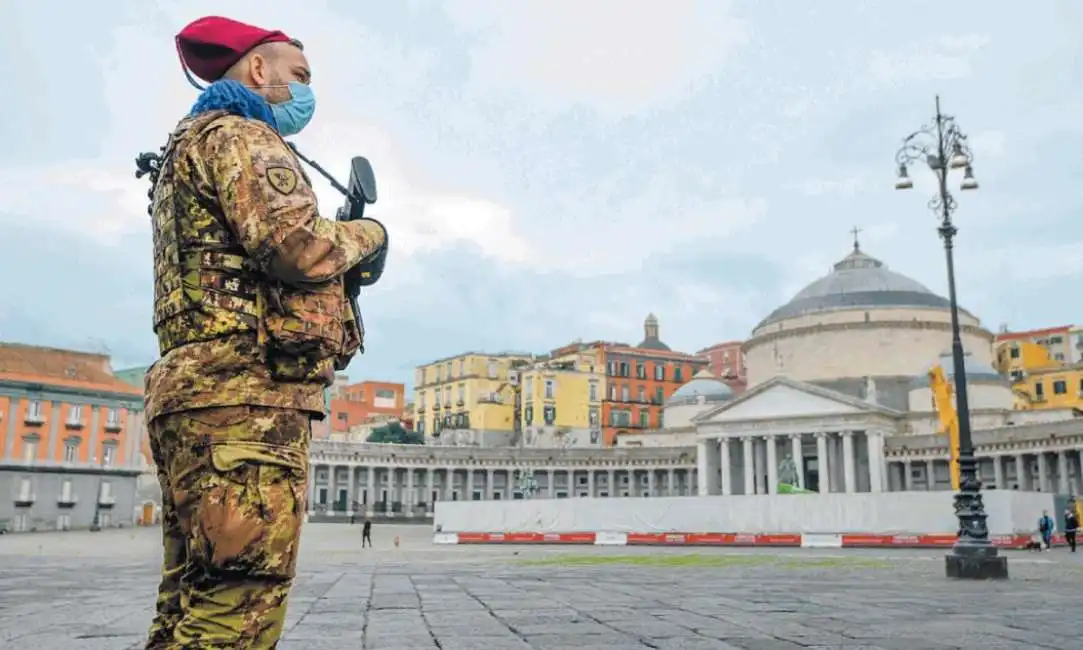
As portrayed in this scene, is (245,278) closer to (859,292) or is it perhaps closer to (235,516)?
(235,516)

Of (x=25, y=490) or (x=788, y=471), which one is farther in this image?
(x=788, y=471)

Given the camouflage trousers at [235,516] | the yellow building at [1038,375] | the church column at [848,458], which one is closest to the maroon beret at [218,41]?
the camouflage trousers at [235,516]

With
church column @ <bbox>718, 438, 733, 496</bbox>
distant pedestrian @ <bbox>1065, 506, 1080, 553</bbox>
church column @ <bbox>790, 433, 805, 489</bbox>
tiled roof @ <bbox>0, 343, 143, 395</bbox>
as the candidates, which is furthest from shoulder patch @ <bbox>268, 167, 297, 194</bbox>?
church column @ <bbox>718, 438, 733, 496</bbox>

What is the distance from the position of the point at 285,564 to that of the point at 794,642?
502 cm

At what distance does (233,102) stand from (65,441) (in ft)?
179

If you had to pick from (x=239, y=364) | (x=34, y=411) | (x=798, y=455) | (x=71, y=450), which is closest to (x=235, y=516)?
(x=239, y=364)

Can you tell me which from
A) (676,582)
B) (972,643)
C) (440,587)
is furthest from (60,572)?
(972,643)

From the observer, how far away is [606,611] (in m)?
9.13

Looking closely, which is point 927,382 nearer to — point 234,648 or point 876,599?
point 876,599

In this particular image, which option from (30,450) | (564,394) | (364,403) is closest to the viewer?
(30,450)

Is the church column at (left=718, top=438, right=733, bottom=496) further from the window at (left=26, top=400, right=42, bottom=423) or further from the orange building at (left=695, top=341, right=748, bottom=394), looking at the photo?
the window at (left=26, top=400, right=42, bottom=423)

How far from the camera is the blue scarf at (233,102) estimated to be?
3068 millimetres

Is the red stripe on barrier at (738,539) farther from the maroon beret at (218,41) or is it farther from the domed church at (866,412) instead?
the maroon beret at (218,41)

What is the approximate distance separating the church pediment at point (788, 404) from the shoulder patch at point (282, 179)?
6378cm
